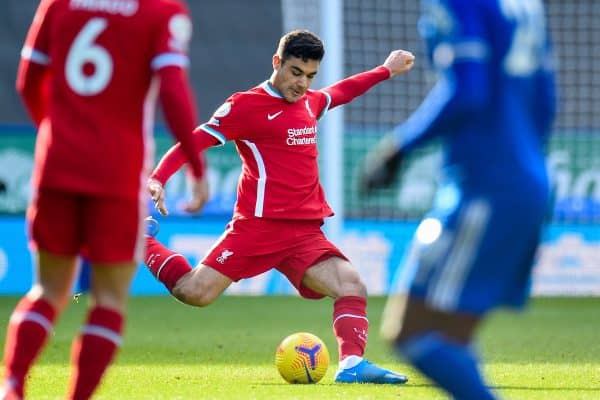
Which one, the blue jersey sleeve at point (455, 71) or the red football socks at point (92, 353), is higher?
the blue jersey sleeve at point (455, 71)

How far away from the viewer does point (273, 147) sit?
283 inches

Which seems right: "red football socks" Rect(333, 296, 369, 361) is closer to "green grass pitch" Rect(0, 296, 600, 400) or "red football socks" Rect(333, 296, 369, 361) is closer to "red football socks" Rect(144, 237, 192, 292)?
"green grass pitch" Rect(0, 296, 600, 400)

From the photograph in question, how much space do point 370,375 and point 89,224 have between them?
2.37 m

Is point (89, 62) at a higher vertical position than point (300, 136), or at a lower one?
higher

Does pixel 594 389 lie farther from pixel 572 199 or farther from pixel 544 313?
pixel 572 199

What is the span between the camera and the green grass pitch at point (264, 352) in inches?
244

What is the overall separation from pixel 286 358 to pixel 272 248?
0.81m

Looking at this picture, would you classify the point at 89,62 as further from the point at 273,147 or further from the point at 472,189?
the point at 273,147

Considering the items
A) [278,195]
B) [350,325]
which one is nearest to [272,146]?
[278,195]

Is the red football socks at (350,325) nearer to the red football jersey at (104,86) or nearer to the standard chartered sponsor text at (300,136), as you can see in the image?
the standard chartered sponsor text at (300,136)

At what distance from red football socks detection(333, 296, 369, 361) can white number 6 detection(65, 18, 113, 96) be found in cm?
259

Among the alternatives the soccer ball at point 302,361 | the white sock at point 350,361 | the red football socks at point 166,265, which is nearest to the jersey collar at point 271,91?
the red football socks at point 166,265

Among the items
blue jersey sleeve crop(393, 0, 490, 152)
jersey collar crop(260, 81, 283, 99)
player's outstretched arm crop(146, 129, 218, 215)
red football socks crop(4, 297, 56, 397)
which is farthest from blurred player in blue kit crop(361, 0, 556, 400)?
jersey collar crop(260, 81, 283, 99)

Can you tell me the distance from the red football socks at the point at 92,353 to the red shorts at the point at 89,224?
0.74 ft
